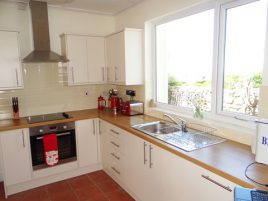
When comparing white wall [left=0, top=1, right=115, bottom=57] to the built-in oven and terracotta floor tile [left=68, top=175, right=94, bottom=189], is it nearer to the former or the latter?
Result: the built-in oven

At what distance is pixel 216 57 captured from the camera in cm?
209

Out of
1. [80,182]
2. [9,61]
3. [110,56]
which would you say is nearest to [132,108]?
[110,56]

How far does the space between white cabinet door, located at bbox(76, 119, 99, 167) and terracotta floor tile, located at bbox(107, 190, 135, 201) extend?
668 mm

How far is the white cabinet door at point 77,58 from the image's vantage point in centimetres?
304

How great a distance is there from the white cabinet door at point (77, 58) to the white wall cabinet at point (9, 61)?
657mm

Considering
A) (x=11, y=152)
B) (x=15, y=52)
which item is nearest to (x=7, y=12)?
(x=15, y=52)

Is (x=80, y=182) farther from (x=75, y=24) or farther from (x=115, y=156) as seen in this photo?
(x=75, y=24)

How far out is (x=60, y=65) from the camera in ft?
10.6

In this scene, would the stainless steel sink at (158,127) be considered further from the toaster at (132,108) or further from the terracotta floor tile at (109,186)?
the terracotta floor tile at (109,186)

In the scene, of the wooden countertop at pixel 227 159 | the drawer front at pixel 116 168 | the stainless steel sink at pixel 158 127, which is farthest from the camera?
the drawer front at pixel 116 168

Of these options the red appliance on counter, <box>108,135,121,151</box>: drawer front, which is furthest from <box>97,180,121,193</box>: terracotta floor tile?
the red appliance on counter

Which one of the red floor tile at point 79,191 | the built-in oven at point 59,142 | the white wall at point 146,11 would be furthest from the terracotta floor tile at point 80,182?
the white wall at point 146,11

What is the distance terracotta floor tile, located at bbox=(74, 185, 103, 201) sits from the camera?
8.25ft

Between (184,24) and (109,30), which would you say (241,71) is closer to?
(184,24)
